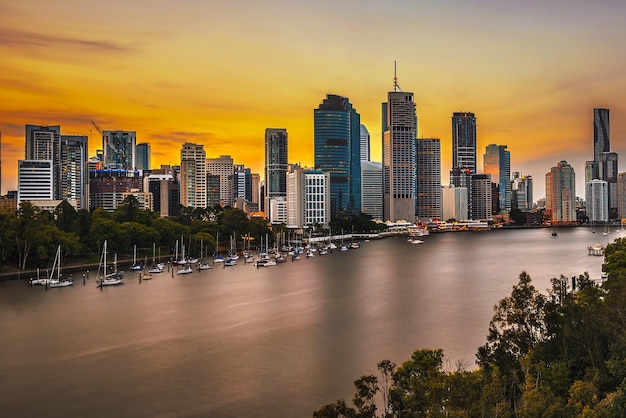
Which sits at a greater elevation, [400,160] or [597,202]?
[400,160]

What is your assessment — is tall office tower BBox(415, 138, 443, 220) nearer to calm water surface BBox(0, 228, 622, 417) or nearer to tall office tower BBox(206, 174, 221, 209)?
tall office tower BBox(206, 174, 221, 209)

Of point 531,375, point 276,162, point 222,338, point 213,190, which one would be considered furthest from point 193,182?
point 531,375

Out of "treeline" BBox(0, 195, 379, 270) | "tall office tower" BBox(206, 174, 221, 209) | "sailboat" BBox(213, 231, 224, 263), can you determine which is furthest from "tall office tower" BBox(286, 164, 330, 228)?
"tall office tower" BBox(206, 174, 221, 209)

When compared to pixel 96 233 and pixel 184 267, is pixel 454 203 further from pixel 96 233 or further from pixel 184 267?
pixel 96 233

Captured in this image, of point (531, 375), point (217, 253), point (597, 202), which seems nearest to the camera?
point (531, 375)

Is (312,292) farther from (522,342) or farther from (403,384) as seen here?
(403,384)

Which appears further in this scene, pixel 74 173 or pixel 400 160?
pixel 400 160

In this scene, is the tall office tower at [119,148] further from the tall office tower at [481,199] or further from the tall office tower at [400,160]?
the tall office tower at [481,199]

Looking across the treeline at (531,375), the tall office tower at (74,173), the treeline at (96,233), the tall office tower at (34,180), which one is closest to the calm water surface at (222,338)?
the treeline at (531,375)
